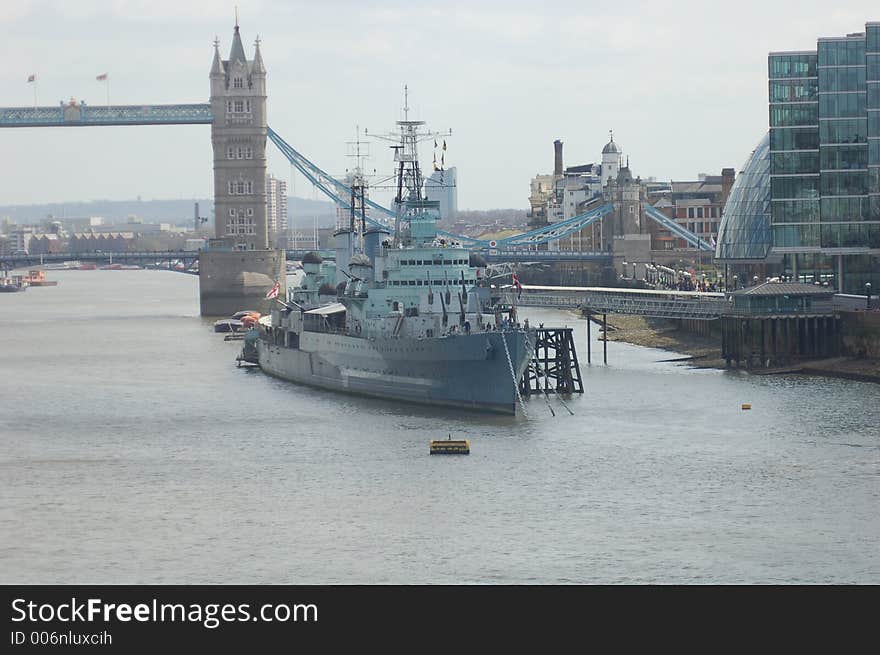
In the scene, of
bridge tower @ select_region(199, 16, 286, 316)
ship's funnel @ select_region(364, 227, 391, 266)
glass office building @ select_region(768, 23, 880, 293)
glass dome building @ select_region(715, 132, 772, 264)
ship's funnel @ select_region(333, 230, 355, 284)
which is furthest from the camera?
bridge tower @ select_region(199, 16, 286, 316)

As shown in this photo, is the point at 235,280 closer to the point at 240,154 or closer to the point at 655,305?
the point at 240,154

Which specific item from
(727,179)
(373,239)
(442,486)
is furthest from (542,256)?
(442,486)

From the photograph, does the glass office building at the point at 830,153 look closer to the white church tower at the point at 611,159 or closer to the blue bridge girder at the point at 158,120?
the blue bridge girder at the point at 158,120

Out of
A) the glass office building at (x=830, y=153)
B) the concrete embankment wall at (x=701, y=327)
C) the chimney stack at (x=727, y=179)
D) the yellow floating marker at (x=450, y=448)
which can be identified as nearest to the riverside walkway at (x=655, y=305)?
the concrete embankment wall at (x=701, y=327)

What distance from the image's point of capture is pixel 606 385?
6206 centimetres

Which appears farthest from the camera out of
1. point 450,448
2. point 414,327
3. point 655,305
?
point 655,305

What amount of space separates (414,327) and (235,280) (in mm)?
76962

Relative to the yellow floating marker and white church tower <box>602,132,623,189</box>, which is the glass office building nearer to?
the yellow floating marker

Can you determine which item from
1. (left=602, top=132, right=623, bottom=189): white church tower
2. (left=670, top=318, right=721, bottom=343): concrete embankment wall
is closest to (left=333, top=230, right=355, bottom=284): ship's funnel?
(left=670, top=318, right=721, bottom=343): concrete embankment wall

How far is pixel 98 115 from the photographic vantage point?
145 metres

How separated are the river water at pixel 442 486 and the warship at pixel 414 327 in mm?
1022

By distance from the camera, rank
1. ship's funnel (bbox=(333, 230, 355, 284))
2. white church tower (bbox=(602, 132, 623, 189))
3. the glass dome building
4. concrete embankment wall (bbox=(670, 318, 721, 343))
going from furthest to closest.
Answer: white church tower (bbox=(602, 132, 623, 189)) → the glass dome building → concrete embankment wall (bbox=(670, 318, 721, 343)) → ship's funnel (bbox=(333, 230, 355, 284))

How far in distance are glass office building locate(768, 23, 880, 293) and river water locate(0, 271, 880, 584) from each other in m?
15.1

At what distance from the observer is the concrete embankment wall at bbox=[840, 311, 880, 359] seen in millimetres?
64438
